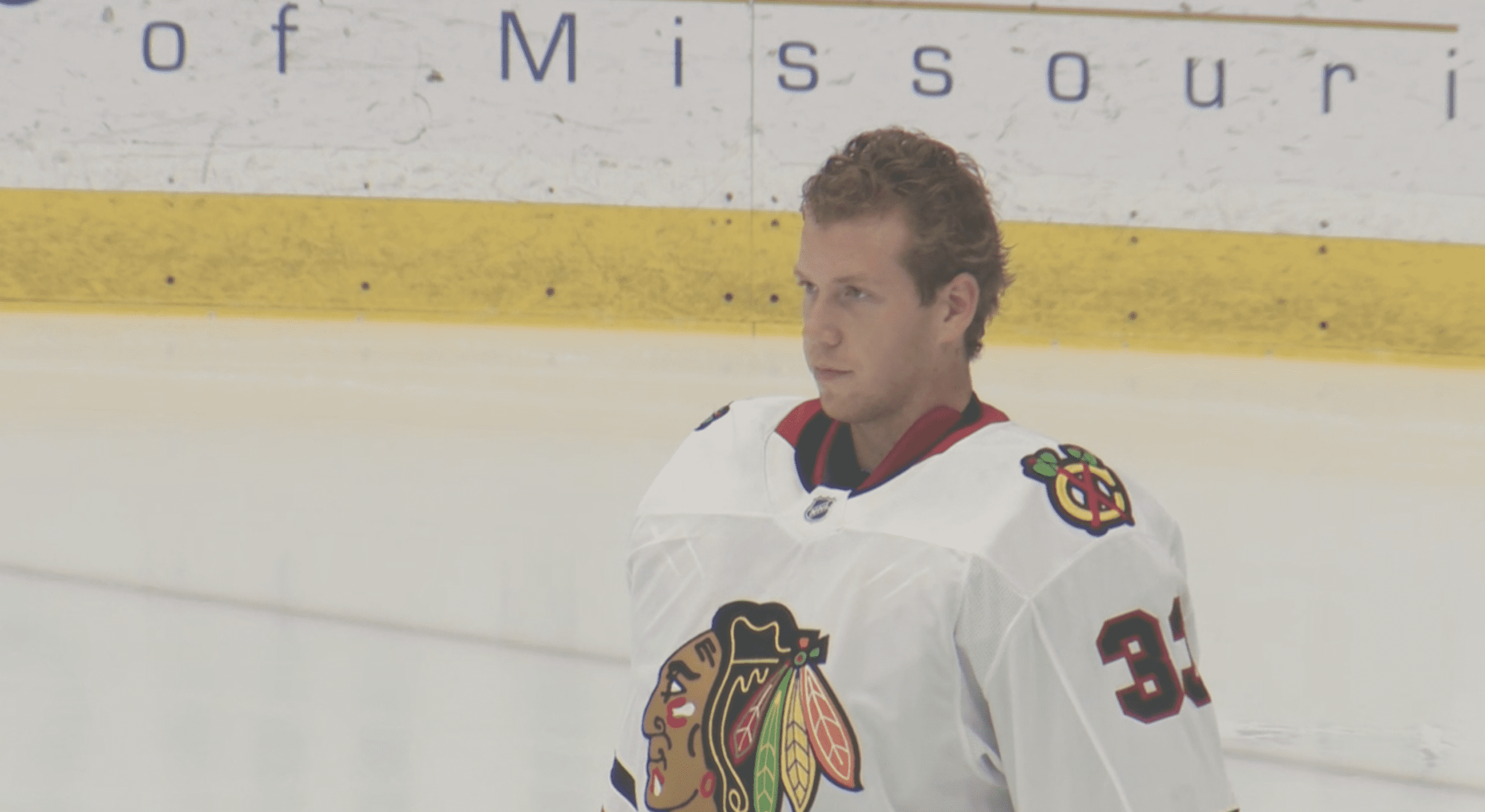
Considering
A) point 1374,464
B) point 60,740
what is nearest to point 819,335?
point 60,740

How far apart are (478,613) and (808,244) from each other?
2.53 meters

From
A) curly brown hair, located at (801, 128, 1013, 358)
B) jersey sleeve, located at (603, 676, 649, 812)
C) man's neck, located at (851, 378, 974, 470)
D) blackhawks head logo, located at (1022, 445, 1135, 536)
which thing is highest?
curly brown hair, located at (801, 128, 1013, 358)

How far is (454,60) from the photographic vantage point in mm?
7547

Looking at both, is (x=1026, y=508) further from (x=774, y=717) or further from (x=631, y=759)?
(x=631, y=759)

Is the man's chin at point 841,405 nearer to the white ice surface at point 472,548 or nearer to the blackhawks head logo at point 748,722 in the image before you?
the blackhawks head logo at point 748,722

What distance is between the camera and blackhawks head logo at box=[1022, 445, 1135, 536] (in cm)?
105

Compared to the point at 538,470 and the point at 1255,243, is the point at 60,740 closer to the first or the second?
the point at 538,470

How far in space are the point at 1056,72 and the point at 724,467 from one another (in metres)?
6.58

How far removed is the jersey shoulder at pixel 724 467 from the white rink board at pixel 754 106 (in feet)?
20.4

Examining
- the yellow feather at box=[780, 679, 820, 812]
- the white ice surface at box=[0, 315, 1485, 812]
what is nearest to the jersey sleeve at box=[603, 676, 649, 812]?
the yellow feather at box=[780, 679, 820, 812]

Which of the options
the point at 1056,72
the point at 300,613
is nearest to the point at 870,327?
the point at 300,613

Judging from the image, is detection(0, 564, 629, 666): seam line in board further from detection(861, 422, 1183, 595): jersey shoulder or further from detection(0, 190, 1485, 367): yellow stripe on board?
detection(0, 190, 1485, 367): yellow stripe on board

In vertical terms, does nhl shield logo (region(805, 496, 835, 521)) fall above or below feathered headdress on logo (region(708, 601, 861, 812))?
above

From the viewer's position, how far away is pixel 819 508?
114cm
